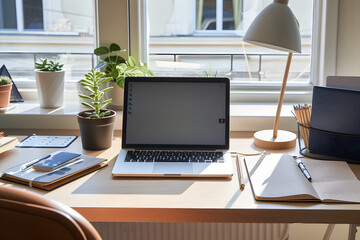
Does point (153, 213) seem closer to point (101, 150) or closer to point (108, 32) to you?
point (101, 150)

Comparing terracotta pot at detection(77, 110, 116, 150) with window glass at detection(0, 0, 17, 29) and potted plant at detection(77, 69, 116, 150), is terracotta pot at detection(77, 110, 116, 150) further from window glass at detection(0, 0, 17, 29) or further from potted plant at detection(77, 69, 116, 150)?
window glass at detection(0, 0, 17, 29)

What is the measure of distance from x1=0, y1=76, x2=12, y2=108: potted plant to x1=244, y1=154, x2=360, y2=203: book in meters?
1.05

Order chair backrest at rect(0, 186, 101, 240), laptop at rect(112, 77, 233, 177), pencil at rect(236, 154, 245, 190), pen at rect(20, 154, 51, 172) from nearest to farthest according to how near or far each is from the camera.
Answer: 1. chair backrest at rect(0, 186, 101, 240)
2. pencil at rect(236, 154, 245, 190)
3. pen at rect(20, 154, 51, 172)
4. laptop at rect(112, 77, 233, 177)

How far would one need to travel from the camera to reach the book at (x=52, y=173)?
130 cm

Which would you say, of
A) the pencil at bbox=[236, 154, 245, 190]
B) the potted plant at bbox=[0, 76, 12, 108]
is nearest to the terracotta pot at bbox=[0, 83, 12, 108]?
the potted plant at bbox=[0, 76, 12, 108]

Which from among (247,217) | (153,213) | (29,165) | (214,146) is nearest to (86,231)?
(153,213)

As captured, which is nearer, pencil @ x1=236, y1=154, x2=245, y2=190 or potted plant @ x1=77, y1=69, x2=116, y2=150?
pencil @ x1=236, y1=154, x2=245, y2=190

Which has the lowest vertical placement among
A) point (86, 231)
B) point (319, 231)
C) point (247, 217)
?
point (319, 231)

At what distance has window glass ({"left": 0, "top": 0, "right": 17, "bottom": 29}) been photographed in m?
2.13

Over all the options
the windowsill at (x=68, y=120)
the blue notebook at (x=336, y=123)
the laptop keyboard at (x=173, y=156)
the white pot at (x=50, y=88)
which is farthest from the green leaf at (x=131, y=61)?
the blue notebook at (x=336, y=123)

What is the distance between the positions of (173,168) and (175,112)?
0.82 feet

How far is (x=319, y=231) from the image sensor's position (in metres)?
2.03

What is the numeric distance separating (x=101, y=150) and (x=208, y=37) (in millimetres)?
817

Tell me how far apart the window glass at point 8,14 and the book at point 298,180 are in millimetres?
1308
